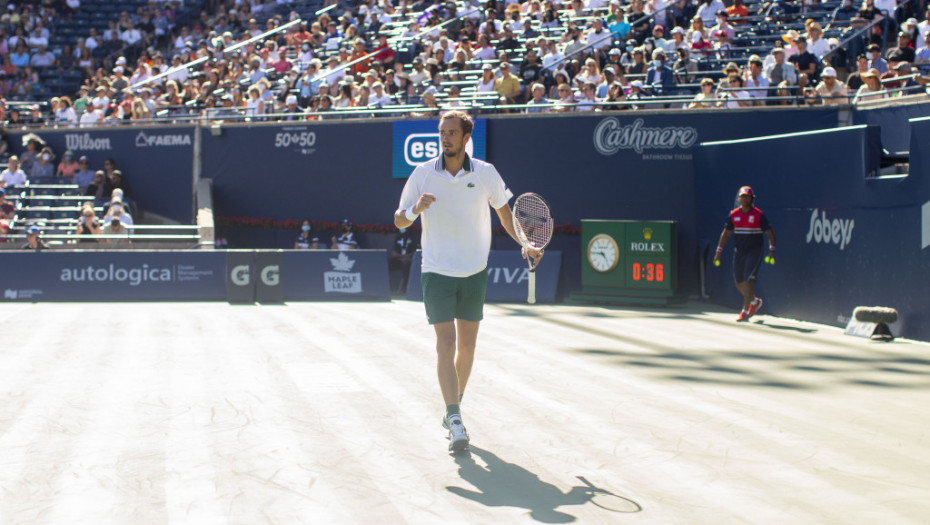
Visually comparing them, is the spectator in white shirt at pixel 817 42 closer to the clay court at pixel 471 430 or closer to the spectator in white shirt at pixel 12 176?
the clay court at pixel 471 430

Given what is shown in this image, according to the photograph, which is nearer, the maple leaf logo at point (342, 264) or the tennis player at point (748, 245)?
the tennis player at point (748, 245)

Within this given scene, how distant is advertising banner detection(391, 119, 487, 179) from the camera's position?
23141mm

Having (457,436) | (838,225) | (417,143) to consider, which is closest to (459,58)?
(417,143)

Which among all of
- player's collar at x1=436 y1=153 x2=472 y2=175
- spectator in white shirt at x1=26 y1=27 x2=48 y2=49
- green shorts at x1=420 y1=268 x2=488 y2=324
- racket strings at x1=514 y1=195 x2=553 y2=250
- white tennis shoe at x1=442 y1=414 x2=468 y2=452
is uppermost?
spectator in white shirt at x1=26 y1=27 x2=48 y2=49

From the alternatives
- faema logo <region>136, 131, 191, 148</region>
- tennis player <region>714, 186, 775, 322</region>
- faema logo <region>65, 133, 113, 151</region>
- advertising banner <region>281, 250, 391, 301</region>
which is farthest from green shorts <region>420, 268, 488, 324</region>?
faema logo <region>65, 133, 113, 151</region>

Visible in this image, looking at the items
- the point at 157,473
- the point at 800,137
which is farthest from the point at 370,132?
the point at 157,473

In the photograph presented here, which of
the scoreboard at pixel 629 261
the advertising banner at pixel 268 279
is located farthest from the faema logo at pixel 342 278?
the scoreboard at pixel 629 261

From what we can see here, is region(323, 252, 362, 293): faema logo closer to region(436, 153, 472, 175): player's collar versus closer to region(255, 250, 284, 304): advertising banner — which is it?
region(255, 250, 284, 304): advertising banner

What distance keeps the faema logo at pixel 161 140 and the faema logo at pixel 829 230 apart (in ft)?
53.2

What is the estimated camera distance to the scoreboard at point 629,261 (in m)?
19.9

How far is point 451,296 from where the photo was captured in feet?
24.3

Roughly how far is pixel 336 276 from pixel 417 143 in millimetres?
4216

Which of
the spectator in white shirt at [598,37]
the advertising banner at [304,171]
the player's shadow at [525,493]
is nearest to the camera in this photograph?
the player's shadow at [525,493]

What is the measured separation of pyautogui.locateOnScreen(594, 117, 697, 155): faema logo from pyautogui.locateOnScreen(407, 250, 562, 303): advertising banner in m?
2.61
